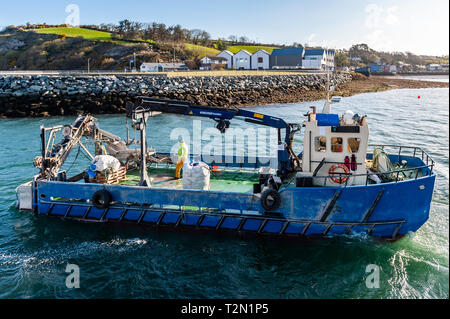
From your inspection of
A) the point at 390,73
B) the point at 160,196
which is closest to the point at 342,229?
the point at 160,196

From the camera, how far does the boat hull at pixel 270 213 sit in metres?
10.1

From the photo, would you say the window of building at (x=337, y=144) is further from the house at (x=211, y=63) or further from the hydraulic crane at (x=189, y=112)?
the house at (x=211, y=63)

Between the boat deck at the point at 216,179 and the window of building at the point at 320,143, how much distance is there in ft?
8.80

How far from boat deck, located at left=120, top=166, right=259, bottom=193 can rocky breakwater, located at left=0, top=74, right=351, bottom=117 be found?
20.9 m

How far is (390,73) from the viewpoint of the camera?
117750 millimetres


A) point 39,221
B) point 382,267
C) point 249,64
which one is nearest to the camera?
point 382,267

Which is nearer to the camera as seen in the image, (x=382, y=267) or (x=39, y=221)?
(x=382, y=267)

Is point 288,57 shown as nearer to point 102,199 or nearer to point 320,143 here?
point 320,143

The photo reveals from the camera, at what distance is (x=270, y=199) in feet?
34.4

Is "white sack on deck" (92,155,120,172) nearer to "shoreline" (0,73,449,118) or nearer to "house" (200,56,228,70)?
"shoreline" (0,73,449,118)

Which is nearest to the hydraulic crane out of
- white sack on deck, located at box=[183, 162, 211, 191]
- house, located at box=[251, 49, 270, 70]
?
white sack on deck, located at box=[183, 162, 211, 191]

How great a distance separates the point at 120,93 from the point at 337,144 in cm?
3038
